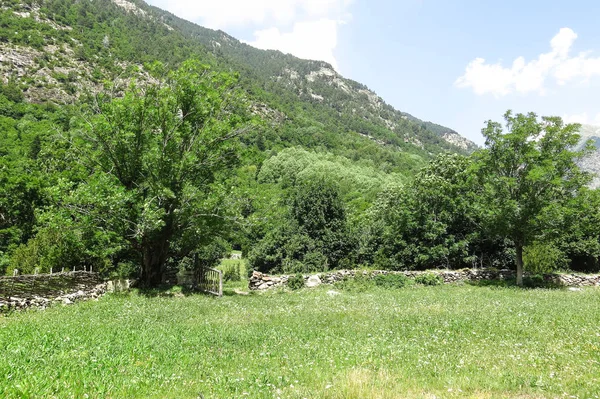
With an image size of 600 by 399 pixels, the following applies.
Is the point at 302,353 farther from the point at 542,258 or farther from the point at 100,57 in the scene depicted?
the point at 100,57

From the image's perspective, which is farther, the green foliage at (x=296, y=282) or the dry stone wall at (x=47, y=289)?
the green foliage at (x=296, y=282)

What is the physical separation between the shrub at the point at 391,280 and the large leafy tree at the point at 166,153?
12.2m

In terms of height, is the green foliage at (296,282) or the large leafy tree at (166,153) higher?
the large leafy tree at (166,153)

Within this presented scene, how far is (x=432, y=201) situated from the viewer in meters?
33.2

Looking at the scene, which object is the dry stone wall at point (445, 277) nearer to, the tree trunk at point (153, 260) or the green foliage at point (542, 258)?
the green foliage at point (542, 258)

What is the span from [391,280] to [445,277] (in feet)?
16.8

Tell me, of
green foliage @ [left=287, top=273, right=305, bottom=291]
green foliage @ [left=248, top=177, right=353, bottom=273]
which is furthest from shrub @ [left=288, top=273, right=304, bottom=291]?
green foliage @ [left=248, top=177, right=353, bottom=273]

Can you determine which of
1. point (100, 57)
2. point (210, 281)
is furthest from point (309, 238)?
point (100, 57)

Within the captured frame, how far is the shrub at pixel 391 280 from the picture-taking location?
2610 centimetres

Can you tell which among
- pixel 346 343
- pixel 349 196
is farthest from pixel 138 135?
pixel 349 196

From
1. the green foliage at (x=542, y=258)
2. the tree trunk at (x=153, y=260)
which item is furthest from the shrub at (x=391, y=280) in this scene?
the tree trunk at (x=153, y=260)

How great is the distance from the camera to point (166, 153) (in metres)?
21.1

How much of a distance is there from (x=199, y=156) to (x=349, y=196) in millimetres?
72571

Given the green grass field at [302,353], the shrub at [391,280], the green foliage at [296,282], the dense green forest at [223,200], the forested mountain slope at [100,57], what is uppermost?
the forested mountain slope at [100,57]
